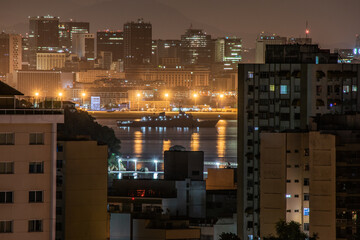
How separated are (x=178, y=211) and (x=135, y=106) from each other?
208 ft

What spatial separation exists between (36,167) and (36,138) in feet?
0.52

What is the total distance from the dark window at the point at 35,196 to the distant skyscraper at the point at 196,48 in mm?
89040

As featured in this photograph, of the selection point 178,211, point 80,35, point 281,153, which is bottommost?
point 178,211

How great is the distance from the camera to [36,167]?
565cm

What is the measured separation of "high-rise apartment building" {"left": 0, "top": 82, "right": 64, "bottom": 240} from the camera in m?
5.59

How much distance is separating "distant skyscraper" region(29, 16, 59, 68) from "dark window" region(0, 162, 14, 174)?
8659 centimetres

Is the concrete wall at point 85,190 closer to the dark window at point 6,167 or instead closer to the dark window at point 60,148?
the dark window at point 60,148

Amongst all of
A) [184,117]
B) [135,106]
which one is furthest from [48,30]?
[184,117]

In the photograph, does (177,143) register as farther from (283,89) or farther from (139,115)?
(283,89)

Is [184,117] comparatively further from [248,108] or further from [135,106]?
[248,108]

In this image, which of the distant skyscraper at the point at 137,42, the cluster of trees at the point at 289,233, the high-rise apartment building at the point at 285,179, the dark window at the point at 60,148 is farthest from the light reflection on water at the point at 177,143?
the distant skyscraper at the point at 137,42

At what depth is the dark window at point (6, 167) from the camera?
563 cm

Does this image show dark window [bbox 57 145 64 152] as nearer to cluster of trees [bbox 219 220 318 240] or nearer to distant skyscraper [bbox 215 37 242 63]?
cluster of trees [bbox 219 220 318 240]

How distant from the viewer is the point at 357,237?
870cm
